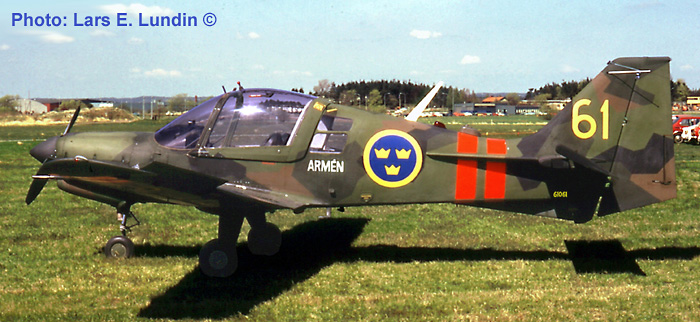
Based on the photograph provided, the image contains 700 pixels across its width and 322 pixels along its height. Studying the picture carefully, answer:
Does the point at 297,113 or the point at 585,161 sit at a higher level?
the point at 297,113

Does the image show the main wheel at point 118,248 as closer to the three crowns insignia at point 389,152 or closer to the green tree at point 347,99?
the green tree at point 347,99

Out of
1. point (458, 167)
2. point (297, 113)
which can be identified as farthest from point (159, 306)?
point (458, 167)

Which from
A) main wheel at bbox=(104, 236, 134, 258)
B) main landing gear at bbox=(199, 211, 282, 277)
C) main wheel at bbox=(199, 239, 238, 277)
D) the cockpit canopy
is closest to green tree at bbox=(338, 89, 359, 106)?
the cockpit canopy

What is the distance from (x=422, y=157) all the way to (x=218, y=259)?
11.2 ft

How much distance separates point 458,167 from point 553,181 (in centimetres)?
142

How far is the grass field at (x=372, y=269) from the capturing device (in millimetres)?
7754

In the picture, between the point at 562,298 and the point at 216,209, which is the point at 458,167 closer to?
the point at 562,298

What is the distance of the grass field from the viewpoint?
775cm

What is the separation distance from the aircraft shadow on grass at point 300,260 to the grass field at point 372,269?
30mm

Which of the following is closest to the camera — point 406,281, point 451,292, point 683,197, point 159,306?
point 159,306

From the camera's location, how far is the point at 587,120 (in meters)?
9.28

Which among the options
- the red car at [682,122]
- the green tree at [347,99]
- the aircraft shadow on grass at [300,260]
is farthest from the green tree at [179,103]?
the aircraft shadow on grass at [300,260]

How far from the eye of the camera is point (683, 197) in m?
16.0

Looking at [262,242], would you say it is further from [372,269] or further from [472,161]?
[472,161]
